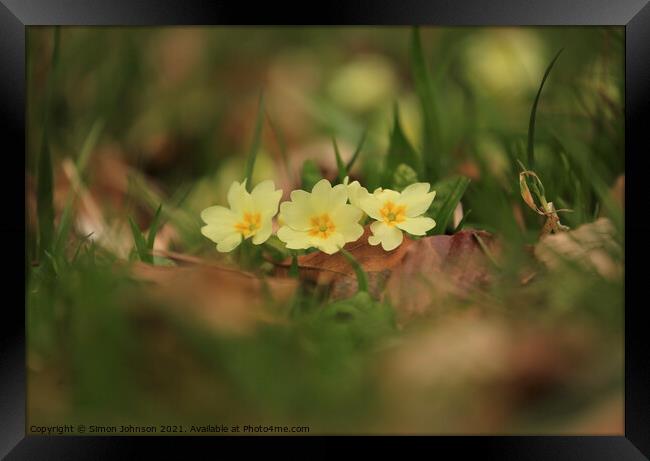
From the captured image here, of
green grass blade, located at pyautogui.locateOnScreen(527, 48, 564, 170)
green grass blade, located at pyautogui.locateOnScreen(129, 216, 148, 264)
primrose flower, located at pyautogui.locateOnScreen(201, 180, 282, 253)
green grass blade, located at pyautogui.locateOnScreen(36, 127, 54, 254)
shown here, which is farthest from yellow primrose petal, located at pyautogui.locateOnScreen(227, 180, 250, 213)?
green grass blade, located at pyautogui.locateOnScreen(527, 48, 564, 170)

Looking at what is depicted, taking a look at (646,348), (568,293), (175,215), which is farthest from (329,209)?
(646,348)

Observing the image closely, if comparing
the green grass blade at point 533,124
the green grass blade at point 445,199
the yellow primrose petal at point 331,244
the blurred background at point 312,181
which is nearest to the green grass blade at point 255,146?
the blurred background at point 312,181

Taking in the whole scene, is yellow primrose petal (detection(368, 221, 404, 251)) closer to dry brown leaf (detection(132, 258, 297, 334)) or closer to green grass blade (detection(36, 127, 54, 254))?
dry brown leaf (detection(132, 258, 297, 334))

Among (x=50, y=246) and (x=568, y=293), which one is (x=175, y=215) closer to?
(x=50, y=246)

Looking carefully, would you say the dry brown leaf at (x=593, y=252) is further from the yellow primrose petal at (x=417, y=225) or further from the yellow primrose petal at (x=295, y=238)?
the yellow primrose petal at (x=295, y=238)

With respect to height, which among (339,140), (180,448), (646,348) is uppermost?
(339,140)

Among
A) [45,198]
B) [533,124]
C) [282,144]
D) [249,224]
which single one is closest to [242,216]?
[249,224]

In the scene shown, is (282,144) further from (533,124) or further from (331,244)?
(533,124)
